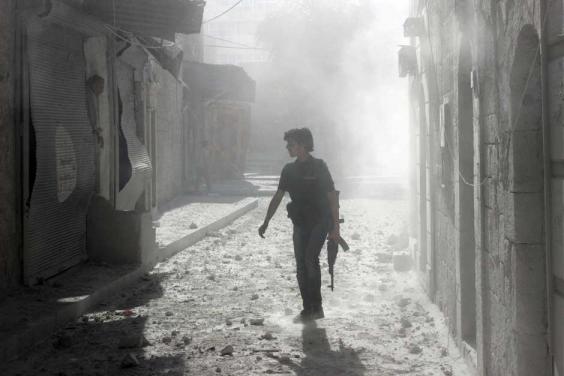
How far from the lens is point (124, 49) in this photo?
11.6m

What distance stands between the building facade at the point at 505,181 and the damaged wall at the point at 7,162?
4346 millimetres

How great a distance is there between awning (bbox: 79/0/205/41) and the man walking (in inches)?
148

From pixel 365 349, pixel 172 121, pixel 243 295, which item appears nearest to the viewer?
pixel 365 349

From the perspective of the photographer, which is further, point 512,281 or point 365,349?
point 365,349

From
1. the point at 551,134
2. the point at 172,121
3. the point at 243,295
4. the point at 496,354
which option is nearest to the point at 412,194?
the point at 243,295

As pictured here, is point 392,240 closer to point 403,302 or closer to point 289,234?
point 289,234

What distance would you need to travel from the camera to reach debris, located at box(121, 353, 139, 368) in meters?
5.54

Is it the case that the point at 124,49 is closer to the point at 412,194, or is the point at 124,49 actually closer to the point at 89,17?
the point at 89,17

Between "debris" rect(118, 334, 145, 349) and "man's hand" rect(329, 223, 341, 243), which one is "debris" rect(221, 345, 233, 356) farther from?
"man's hand" rect(329, 223, 341, 243)

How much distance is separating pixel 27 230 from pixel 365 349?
394cm

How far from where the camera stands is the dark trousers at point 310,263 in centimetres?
709

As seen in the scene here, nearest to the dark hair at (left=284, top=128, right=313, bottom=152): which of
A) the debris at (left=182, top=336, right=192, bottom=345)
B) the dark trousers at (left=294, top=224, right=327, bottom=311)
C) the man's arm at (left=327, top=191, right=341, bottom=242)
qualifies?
the man's arm at (left=327, top=191, right=341, bottom=242)

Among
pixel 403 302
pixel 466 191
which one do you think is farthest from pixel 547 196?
pixel 403 302

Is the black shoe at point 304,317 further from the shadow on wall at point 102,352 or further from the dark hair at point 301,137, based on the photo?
the dark hair at point 301,137
